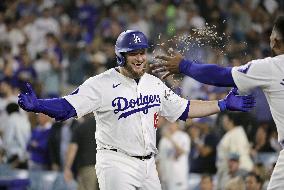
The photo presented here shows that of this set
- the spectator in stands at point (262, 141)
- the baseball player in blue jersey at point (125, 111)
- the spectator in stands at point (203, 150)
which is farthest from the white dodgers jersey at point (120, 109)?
the spectator in stands at point (262, 141)

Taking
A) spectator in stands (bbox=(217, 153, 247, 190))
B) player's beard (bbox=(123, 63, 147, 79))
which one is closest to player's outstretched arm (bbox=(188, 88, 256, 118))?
player's beard (bbox=(123, 63, 147, 79))

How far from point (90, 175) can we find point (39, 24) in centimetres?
702

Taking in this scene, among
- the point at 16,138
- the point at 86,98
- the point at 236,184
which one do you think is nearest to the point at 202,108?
the point at 86,98

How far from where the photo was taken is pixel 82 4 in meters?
18.1

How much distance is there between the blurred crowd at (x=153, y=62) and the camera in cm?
1011

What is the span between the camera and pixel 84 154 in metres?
10.9

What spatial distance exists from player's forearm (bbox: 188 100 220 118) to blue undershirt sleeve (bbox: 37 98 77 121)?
1.18 metres

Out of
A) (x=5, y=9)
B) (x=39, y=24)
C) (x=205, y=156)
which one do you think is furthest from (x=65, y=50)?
(x=205, y=156)

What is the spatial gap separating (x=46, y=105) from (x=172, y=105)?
1251 mm

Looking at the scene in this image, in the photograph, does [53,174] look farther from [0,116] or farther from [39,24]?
[39,24]

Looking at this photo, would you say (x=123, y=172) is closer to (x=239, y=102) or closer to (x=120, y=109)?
(x=120, y=109)

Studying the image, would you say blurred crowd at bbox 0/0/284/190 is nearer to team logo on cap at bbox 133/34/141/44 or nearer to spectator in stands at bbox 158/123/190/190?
spectator in stands at bbox 158/123/190/190

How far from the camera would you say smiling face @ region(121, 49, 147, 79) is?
723 centimetres

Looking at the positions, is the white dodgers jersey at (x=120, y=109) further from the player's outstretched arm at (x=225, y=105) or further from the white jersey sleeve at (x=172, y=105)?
the player's outstretched arm at (x=225, y=105)
